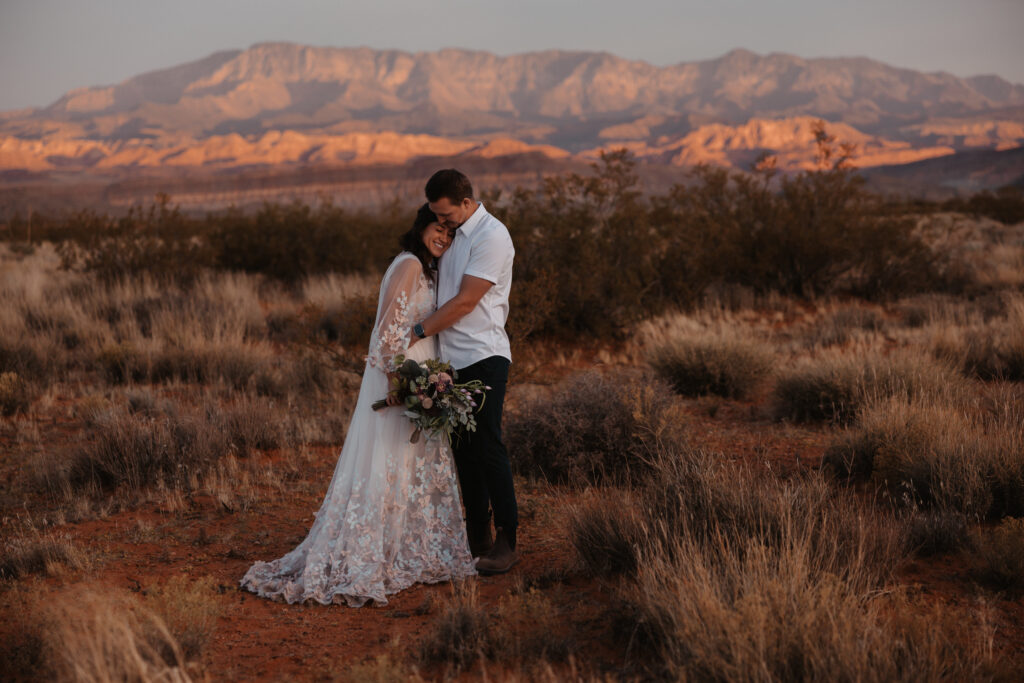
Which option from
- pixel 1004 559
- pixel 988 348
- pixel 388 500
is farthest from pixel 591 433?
pixel 988 348

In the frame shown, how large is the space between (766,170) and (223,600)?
14.6 meters

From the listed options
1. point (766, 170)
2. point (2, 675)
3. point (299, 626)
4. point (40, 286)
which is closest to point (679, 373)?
point (299, 626)

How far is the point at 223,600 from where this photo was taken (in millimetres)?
4121

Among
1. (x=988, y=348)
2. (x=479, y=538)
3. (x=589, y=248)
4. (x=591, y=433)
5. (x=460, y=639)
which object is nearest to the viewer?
(x=460, y=639)

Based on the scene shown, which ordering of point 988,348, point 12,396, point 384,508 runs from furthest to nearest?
point 988,348 → point 12,396 → point 384,508

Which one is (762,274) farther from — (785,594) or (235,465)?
(785,594)

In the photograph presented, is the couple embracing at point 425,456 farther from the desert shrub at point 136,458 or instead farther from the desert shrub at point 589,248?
the desert shrub at point 589,248

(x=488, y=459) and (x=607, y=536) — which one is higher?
(x=488, y=459)

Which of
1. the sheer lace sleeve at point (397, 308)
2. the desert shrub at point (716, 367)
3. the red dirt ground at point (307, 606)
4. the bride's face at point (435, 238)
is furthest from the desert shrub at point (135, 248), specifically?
the bride's face at point (435, 238)

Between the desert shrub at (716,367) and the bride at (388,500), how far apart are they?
4845 millimetres

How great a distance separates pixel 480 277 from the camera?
3988 millimetres

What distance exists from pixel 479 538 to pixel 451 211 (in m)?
1.99

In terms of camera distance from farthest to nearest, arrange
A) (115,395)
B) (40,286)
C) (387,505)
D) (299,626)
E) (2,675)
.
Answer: (40,286)
(115,395)
(387,505)
(299,626)
(2,675)

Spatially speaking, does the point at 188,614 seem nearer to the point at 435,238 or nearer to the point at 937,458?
the point at 435,238
